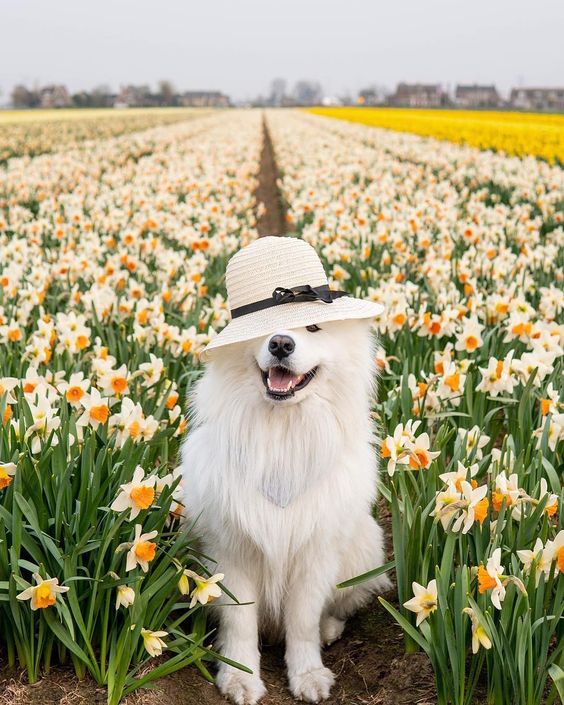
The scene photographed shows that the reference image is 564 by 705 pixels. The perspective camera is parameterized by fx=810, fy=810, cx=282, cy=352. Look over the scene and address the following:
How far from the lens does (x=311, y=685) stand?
2.38 metres

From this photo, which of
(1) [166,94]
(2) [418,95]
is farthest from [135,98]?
(2) [418,95]

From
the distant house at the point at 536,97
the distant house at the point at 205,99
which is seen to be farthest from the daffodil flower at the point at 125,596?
the distant house at the point at 205,99

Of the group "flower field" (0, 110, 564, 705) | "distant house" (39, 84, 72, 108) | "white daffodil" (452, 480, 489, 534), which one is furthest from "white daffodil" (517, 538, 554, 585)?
"distant house" (39, 84, 72, 108)

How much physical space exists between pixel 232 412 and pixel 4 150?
62.4 ft

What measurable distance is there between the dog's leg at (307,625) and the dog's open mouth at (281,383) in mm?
522

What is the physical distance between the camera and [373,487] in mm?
2414

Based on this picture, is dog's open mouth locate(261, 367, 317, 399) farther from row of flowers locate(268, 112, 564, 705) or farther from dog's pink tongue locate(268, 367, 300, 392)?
row of flowers locate(268, 112, 564, 705)

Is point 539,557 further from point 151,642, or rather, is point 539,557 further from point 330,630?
point 151,642

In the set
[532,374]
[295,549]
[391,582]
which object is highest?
[532,374]

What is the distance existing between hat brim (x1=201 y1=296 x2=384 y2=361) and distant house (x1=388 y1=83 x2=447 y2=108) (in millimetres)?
109563

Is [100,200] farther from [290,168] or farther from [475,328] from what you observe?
[475,328]

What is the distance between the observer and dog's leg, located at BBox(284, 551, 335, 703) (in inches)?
92.1

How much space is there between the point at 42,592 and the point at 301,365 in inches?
33.6

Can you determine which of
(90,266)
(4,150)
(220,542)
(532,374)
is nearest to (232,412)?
(220,542)
